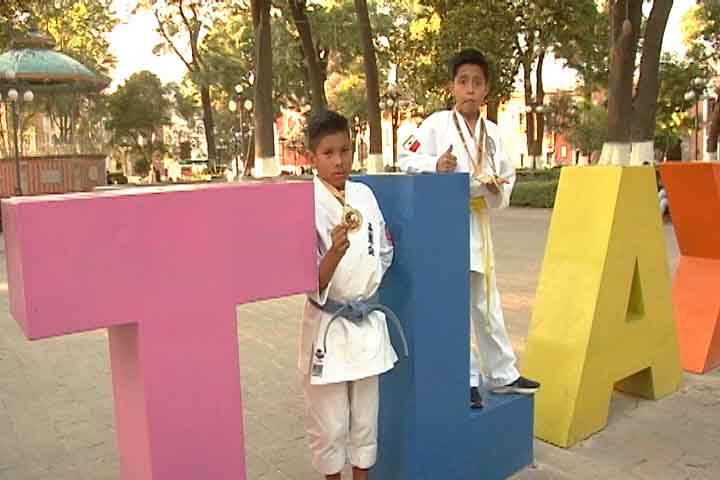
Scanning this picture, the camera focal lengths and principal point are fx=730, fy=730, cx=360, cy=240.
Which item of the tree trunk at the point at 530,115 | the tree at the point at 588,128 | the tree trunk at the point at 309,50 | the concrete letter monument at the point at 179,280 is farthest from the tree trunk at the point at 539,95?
the concrete letter monument at the point at 179,280

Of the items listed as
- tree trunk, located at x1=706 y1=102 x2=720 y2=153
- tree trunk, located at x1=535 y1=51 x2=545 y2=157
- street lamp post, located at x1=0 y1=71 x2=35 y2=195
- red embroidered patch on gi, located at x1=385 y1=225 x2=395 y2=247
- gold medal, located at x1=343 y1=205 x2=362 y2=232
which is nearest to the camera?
gold medal, located at x1=343 y1=205 x2=362 y2=232

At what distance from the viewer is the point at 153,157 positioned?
41.7 m

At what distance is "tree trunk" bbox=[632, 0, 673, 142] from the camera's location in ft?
45.7

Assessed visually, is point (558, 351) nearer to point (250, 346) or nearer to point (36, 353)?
point (250, 346)

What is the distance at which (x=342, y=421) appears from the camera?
106 inches

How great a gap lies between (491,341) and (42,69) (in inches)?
886

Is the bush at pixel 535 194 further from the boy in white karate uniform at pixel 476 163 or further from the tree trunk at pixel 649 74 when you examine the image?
the boy in white karate uniform at pixel 476 163

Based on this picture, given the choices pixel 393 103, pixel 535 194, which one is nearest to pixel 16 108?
pixel 535 194

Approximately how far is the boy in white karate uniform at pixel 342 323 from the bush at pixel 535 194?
14835mm

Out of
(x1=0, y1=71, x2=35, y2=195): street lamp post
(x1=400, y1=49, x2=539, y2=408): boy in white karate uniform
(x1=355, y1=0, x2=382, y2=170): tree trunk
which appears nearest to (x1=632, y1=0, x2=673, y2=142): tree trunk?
(x1=355, y1=0, x2=382, y2=170): tree trunk

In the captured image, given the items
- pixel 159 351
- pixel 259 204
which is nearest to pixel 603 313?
pixel 259 204

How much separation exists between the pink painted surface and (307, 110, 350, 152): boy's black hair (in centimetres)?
36

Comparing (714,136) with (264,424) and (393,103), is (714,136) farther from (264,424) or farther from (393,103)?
(264,424)

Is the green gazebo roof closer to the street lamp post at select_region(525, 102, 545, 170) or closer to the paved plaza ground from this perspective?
the street lamp post at select_region(525, 102, 545, 170)
